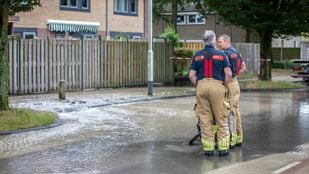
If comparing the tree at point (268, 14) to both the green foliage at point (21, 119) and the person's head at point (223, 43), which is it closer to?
the green foliage at point (21, 119)

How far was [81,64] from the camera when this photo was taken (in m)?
22.3

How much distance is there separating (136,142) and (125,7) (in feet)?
92.6

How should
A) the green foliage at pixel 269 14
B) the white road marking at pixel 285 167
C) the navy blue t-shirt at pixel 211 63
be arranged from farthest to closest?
1. the green foliage at pixel 269 14
2. the navy blue t-shirt at pixel 211 63
3. the white road marking at pixel 285 167

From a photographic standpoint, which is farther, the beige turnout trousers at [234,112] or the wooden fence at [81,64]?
the wooden fence at [81,64]

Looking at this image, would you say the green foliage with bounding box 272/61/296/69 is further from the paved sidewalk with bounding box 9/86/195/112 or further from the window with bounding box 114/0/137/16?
the paved sidewalk with bounding box 9/86/195/112

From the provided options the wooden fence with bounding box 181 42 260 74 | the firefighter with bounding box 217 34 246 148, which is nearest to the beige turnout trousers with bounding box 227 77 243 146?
the firefighter with bounding box 217 34 246 148

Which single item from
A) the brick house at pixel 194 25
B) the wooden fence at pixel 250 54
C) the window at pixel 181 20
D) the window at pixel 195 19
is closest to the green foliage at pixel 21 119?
the wooden fence at pixel 250 54

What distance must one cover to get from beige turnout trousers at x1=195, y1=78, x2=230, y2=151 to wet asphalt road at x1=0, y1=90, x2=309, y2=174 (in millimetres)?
282

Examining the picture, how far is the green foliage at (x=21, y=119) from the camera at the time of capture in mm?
12180

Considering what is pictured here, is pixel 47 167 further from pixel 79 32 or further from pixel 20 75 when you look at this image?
pixel 79 32

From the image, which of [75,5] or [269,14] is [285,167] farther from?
[75,5]

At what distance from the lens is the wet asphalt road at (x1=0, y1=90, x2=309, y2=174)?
873cm

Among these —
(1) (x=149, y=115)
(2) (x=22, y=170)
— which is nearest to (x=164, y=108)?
(1) (x=149, y=115)

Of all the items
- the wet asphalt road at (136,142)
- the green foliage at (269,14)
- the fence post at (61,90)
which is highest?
the green foliage at (269,14)
